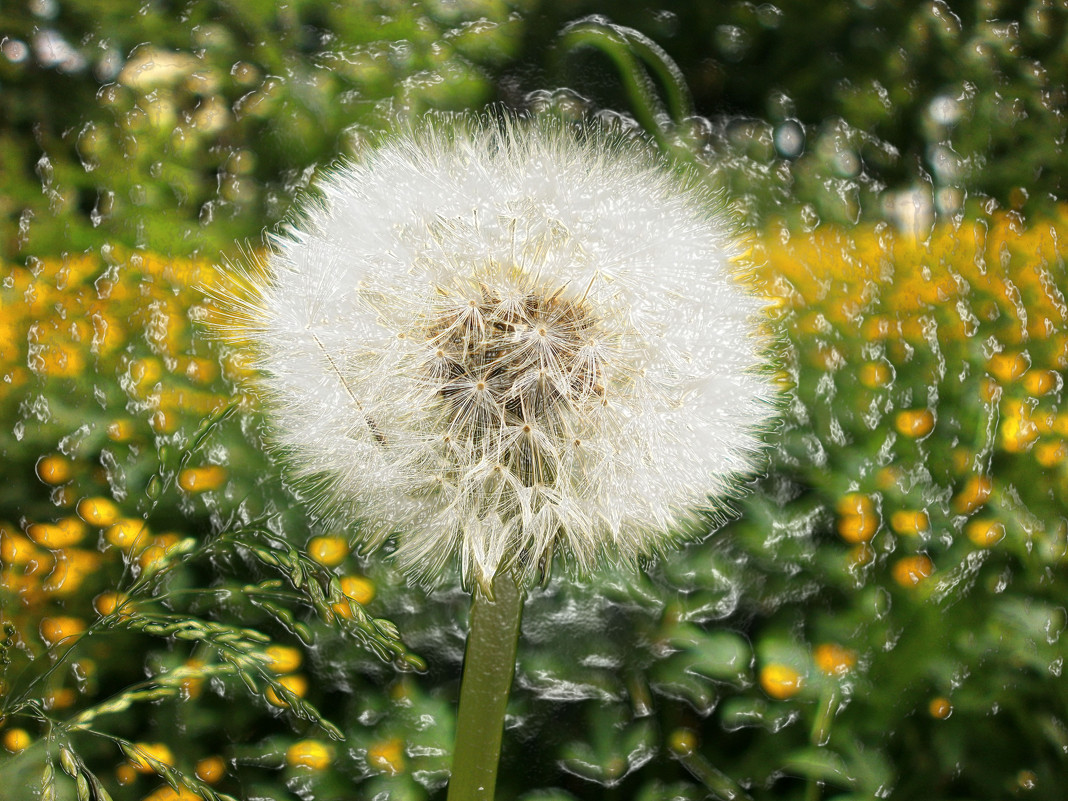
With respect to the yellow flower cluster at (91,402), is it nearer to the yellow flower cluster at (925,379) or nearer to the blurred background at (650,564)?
the blurred background at (650,564)

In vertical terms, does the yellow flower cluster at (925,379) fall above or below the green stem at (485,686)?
above

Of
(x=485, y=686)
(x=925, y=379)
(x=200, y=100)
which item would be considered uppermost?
(x=200, y=100)

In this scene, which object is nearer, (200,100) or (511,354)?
(511,354)

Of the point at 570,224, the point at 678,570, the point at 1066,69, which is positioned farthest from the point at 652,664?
the point at 1066,69

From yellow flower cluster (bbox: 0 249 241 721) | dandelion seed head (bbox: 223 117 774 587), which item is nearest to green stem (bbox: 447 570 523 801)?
dandelion seed head (bbox: 223 117 774 587)

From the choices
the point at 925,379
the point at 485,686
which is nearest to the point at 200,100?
the point at 485,686

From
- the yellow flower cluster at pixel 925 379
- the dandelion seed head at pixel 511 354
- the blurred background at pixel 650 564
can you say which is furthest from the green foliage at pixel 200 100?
the yellow flower cluster at pixel 925 379

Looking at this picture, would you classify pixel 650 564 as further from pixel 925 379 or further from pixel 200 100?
pixel 200 100
